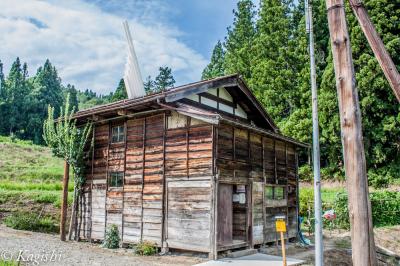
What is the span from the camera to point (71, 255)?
38.4ft

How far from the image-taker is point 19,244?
1273 centimetres

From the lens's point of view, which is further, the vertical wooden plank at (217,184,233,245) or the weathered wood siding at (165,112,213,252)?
the vertical wooden plank at (217,184,233,245)

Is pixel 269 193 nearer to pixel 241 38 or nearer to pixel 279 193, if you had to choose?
pixel 279 193

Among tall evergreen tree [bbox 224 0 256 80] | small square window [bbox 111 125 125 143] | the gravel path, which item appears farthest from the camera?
tall evergreen tree [bbox 224 0 256 80]

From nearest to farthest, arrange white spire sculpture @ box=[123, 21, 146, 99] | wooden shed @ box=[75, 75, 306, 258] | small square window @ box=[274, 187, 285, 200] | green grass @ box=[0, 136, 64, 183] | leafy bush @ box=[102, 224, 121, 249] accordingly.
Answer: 1. wooden shed @ box=[75, 75, 306, 258]
2. leafy bush @ box=[102, 224, 121, 249]
3. small square window @ box=[274, 187, 285, 200]
4. white spire sculpture @ box=[123, 21, 146, 99]
5. green grass @ box=[0, 136, 64, 183]

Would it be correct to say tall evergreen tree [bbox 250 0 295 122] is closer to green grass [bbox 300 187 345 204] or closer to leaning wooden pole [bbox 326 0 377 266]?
green grass [bbox 300 187 345 204]

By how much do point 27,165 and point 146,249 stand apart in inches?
1055

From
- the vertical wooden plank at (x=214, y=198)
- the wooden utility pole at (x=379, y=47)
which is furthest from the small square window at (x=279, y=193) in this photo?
the wooden utility pole at (x=379, y=47)

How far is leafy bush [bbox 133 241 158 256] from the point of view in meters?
12.5

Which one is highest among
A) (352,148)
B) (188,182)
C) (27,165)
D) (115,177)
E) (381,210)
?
(27,165)

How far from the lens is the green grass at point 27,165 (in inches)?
1206

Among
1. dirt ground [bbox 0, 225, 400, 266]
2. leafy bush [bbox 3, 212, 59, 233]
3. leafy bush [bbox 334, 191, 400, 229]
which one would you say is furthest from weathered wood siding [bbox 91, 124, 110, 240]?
leafy bush [bbox 334, 191, 400, 229]

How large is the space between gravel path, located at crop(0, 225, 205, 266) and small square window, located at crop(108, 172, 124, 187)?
7.98 ft

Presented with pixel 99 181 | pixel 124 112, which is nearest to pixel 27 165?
pixel 99 181
